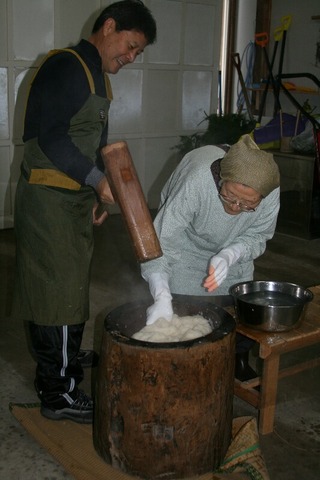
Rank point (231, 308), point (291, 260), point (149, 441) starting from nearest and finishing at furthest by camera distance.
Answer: point (149, 441) → point (231, 308) → point (291, 260)

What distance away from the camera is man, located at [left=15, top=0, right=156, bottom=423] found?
2.25m

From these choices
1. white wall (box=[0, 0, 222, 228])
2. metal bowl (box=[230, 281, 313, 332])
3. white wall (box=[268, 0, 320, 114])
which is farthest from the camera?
white wall (box=[268, 0, 320, 114])

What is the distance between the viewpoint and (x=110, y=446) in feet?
7.18

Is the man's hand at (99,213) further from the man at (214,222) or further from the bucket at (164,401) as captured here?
the bucket at (164,401)

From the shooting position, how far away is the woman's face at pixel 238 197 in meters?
2.30

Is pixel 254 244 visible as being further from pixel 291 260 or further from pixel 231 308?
pixel 291 260

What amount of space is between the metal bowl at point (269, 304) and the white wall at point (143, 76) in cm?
363

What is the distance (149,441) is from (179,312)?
534 mm

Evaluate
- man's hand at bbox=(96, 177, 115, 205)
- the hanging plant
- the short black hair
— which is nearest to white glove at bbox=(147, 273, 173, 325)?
man's hand at bbox=(96, 177, 115, 205)

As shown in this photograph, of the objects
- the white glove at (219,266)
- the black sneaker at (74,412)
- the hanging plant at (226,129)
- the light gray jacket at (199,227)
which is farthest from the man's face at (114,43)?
the hanging plant at (226,129)

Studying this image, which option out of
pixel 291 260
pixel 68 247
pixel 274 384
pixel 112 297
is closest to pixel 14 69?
pixel 112 297

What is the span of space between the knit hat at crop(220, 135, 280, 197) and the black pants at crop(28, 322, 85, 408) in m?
0.91

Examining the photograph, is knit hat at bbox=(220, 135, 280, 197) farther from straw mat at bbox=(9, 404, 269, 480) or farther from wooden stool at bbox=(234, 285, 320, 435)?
straw mat at bbox=(9, 404, 269, 480)

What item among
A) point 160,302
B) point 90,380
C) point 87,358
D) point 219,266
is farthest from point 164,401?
point 87,358
